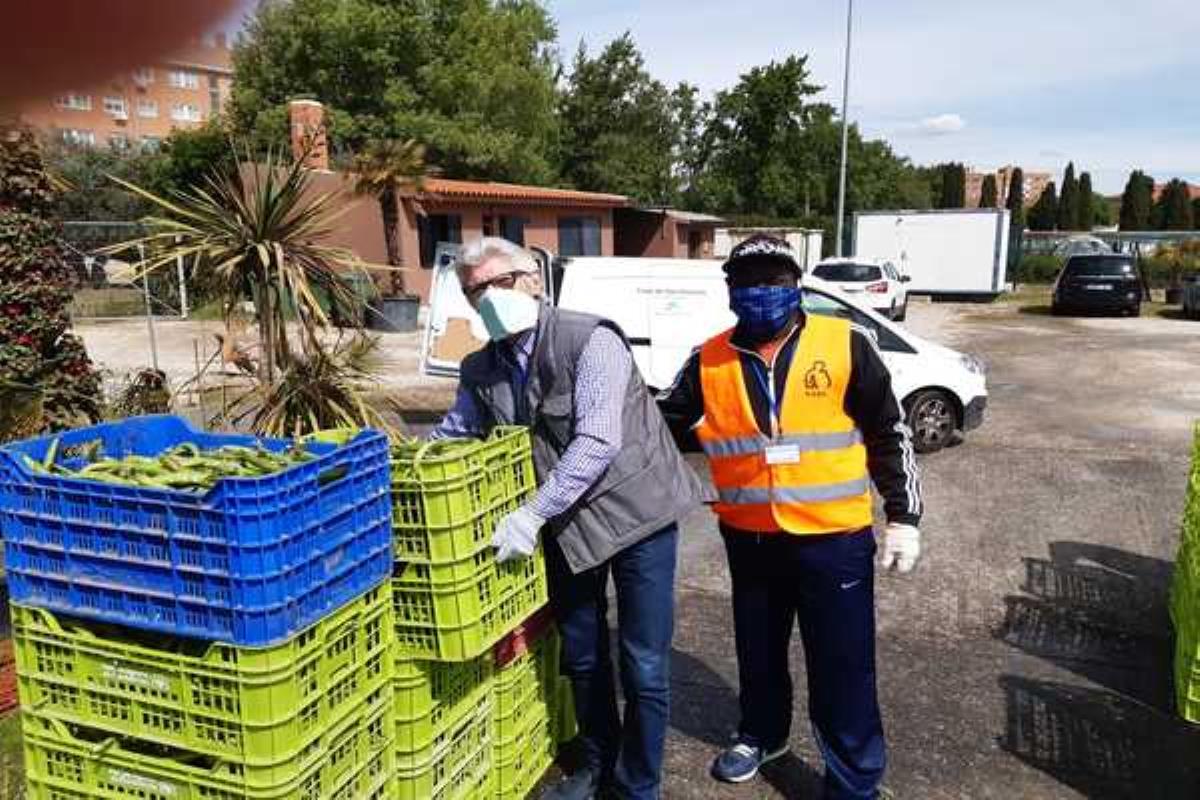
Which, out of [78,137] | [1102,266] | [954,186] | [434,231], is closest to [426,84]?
[434,231]

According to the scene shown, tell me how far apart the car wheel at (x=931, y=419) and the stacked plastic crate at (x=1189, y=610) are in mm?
4043

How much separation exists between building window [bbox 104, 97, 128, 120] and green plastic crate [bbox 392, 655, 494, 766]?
2.28 metres

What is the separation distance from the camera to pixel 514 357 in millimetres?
3105

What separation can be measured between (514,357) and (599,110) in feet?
136

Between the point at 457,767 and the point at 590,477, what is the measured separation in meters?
1.03

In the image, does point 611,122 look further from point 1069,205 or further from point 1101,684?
point 1101,684

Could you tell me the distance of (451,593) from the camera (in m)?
2.60

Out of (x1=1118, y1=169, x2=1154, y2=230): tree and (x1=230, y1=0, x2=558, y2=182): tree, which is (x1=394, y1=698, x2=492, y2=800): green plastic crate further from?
(x1=1118, y1=169, x2=1154, y2=230): tree

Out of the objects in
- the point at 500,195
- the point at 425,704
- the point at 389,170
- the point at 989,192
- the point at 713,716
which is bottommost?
the point at 713,716

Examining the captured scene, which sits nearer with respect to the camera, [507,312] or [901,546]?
[507,312]

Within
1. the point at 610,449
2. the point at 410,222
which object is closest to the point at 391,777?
the point at 610,449

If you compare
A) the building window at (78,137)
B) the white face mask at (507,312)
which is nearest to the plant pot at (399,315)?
the white face mask at (507,312)

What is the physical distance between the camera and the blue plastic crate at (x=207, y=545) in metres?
2.09

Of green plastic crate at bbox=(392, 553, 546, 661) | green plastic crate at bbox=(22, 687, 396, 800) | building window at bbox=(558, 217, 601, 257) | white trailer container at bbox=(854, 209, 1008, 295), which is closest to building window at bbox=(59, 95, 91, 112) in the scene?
green plastic crate at bbox=(22, 687, 396, 800)
